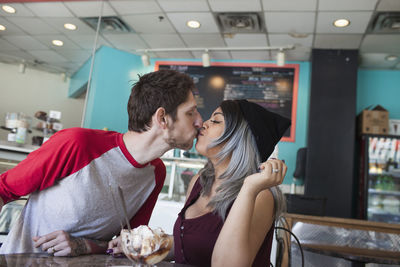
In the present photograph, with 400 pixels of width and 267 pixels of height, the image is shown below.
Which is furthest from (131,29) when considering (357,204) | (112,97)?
(357,204)

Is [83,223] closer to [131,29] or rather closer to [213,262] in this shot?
[213,262]

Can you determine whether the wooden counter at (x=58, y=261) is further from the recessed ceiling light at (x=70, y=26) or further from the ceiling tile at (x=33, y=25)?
the recessed ceiling light at (x=70, y=26)

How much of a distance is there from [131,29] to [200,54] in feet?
3.83

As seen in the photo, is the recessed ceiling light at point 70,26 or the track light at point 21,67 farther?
the recessed ceiling light at point 70,26

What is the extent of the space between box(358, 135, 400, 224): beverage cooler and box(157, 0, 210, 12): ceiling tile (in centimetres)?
287

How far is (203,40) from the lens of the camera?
Answer: 5.12m

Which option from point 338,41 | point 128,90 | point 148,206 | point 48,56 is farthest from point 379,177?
point 48,56

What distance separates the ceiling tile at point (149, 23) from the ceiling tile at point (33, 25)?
95 cm

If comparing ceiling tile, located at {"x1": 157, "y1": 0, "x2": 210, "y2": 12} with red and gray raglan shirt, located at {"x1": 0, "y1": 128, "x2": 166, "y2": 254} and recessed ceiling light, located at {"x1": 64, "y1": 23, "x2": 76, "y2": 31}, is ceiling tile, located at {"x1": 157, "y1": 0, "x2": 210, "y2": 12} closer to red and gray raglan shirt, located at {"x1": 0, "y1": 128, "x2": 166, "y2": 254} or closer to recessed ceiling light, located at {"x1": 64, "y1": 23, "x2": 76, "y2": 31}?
recessed ceiling light, located at {"x1": 64, "y1": 23, "x2": 76, "y2": 31}

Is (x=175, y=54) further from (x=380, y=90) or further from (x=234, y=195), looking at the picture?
(x=234, y=195)

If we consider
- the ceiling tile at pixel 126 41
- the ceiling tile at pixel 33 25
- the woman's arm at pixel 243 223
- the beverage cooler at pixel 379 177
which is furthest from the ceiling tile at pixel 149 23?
the woman's arm at pixel 243 223

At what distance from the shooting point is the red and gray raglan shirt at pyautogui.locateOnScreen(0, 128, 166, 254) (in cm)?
138

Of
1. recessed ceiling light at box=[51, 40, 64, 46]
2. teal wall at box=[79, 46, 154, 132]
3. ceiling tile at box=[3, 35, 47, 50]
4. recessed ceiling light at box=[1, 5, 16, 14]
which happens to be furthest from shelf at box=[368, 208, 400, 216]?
recessed ceiling light at box=[1, 5, 16, 14]

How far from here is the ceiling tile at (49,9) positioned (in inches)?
171
